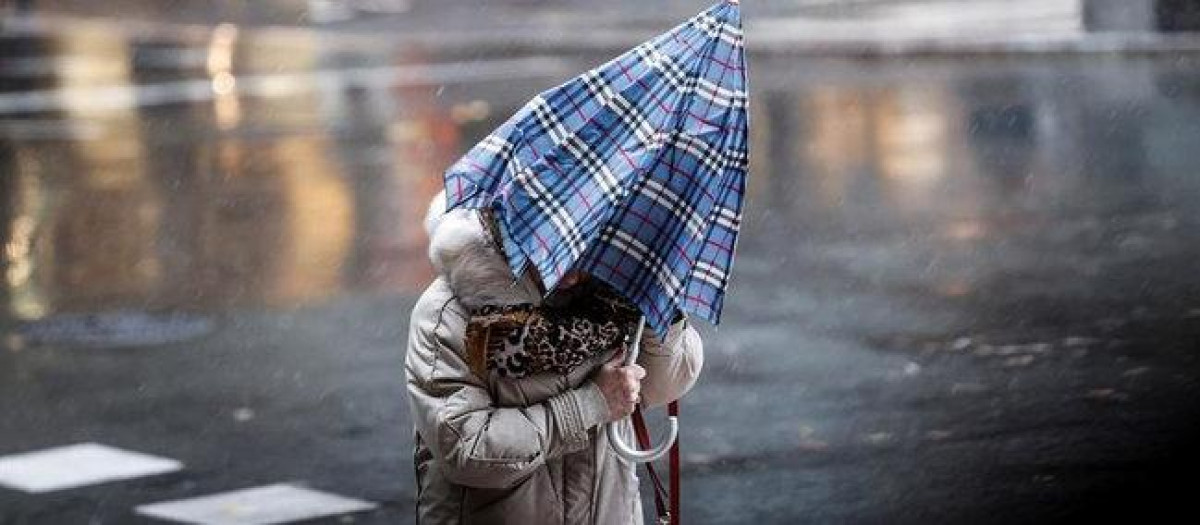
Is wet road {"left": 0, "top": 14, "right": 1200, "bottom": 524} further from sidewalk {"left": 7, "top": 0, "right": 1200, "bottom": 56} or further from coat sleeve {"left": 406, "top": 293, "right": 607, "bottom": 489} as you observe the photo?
coat sleeve {"left": 406, "top": 293, "right": 607, "bottom": 489}

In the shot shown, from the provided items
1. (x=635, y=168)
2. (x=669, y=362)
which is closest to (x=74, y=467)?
(x=669, y=362)

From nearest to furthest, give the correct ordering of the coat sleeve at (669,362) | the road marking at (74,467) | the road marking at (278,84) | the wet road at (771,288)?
the coat sleeve at (669,362), the wet road at (771,288), the road marking at (74,467), the road marking at (278,84)

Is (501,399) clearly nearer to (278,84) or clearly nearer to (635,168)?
(635,168)

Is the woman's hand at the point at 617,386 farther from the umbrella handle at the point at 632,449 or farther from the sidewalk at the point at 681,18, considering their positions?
the sidewalk at the point at 681,18

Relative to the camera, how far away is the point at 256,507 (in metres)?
8.56

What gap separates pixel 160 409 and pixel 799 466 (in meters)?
2.80

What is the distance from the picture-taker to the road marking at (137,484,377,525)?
8414 millimetres

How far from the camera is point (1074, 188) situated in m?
14.2

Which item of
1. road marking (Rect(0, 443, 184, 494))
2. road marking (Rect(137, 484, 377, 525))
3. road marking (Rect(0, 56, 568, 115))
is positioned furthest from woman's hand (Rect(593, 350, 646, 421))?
road marking (Rect(0, 56, 568, 115))

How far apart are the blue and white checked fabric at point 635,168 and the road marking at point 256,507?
3611 millimetres

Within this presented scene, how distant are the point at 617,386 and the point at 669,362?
24 centimetres

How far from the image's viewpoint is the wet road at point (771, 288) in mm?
8859

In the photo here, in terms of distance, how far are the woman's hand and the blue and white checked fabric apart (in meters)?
0.19

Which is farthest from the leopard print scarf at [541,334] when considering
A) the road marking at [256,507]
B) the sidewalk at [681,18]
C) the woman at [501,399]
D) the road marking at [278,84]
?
the road marking at [278,84]
